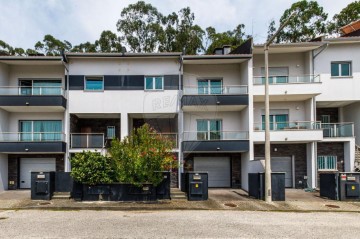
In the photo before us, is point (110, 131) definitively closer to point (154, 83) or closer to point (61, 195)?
point (154, 83)

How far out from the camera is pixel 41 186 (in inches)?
622

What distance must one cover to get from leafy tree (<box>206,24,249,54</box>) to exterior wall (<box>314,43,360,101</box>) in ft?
46.7

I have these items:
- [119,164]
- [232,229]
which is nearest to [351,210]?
[232,229]

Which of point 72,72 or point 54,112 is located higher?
point 72,72

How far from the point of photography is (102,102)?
2078 cm

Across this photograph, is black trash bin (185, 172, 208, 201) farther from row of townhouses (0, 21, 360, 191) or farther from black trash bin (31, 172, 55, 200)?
black trash bin (31, 172, 55, 200)

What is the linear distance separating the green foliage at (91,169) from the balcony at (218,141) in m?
6.06

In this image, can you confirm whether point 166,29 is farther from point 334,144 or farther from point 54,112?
point 334,144

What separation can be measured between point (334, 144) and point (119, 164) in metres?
14.9

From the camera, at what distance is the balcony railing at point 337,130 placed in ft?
68.3

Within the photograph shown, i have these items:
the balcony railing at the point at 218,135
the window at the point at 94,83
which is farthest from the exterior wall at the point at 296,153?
the window at the point at 94,83

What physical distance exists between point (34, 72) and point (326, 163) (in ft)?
69.4

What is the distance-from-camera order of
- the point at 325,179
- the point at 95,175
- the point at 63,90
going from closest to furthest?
1. the point at 95,175
2. the point at 325,179
3. the point at 63,90

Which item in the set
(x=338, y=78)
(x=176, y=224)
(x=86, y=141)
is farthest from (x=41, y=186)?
(x=338, y=78)
